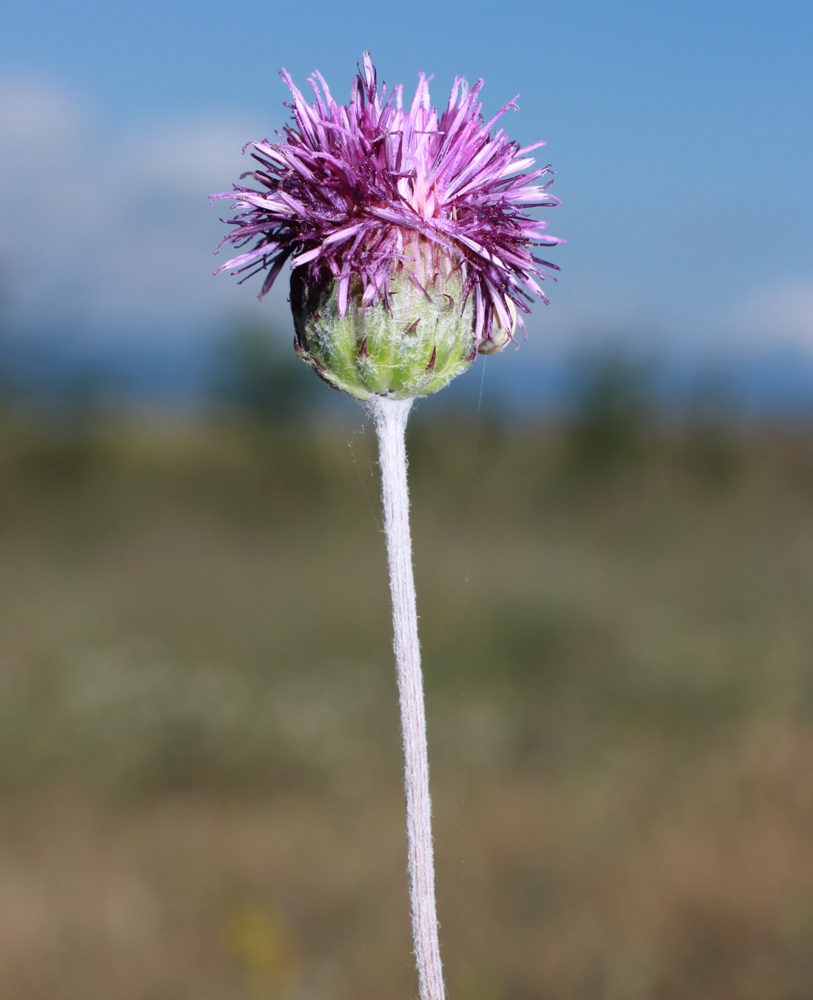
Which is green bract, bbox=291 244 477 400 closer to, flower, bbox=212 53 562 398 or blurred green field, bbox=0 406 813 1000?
flower, bbox=212 53 562 398

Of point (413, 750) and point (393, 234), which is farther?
point (393, 234)

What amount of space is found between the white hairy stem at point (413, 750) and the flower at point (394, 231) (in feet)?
1.16

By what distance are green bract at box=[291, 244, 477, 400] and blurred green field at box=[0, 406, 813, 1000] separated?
5.68 ft

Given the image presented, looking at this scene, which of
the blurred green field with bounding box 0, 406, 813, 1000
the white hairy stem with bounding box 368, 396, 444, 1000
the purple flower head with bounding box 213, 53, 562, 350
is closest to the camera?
the white hairy stem with bounding box 368, 396, 444, 1000

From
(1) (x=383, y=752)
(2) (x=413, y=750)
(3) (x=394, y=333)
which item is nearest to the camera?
(2) (x=413, y=750)

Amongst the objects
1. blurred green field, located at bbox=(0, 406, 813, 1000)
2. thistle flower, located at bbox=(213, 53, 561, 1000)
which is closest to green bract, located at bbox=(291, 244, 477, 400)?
thistle flower, located at bbox=(213, 53, 561, 1000)

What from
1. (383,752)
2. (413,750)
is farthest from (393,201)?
(383,752)

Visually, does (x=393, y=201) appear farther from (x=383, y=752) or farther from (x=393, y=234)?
(x=383, y=752)

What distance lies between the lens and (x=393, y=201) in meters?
1.54

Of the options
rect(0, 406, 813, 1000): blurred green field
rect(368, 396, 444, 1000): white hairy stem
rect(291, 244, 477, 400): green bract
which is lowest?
rect(0, 406, 813, 1000): blurred green field

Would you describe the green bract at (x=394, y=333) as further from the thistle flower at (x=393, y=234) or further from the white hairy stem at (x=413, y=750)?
the white hairy stem at (x=413, y=750)

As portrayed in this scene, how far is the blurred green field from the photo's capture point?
32.6 ft

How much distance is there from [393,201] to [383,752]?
49.4 ft

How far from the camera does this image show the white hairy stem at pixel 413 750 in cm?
121
